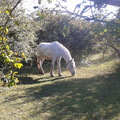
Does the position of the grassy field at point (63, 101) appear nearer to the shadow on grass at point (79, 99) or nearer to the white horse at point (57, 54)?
the shadow on grass at point (79, 99)

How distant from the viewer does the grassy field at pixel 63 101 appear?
5.05 m

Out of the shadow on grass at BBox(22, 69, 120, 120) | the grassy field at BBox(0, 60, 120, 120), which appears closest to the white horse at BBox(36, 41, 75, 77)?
the shadow on grass at BBox(22, 69, 120, 120)

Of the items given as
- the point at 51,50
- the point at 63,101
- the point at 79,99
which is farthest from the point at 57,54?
the point at 63,101

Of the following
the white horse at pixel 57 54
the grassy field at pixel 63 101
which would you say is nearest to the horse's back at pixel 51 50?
the white horse at pixel 57 54

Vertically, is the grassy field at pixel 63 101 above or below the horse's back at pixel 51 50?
below

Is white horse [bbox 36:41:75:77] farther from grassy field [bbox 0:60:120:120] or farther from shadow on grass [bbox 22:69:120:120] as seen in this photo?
grassy field [bbox 0:60:120:120]

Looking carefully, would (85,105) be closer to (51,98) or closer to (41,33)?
(51,98)

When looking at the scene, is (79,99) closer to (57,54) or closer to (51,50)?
(57,54)

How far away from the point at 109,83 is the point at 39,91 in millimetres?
3069

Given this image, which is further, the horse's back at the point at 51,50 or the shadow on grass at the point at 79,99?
the horse's back at the point at 51,50

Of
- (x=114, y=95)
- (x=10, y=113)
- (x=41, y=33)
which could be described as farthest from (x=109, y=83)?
(x=41, y=33)

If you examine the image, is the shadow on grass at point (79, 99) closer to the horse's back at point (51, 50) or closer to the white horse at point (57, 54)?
the white horse at point (57, 54)

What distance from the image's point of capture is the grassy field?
5.05 meters

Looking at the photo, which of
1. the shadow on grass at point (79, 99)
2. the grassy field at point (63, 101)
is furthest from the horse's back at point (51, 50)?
the grassy field at point (63, 101)
